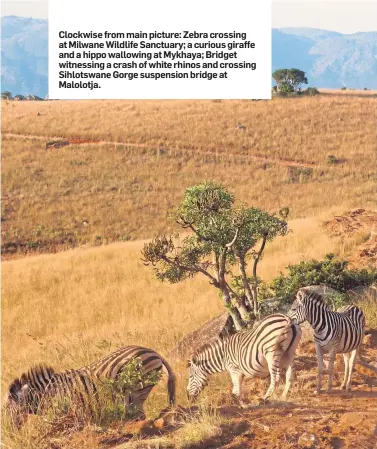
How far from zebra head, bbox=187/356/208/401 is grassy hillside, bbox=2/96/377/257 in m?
28.2

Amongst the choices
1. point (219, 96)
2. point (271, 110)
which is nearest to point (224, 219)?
point (271, 110)

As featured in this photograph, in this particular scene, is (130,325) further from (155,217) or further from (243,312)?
(155,217)

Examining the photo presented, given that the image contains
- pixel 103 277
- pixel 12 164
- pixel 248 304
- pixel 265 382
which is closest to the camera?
pixel 265 382

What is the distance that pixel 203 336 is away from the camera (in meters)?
13.2

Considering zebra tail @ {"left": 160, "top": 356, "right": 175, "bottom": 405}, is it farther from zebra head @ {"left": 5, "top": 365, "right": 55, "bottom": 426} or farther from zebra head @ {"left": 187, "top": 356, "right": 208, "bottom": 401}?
zebra head @ {"left": 5, "top": 365, "right": 55, "bottom": 426}

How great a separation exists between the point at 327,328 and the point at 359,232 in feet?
46.9

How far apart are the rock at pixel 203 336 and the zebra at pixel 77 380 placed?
14.2 feet

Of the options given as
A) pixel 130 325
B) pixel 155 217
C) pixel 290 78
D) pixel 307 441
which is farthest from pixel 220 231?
pixel 290 78

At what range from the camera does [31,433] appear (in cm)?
718

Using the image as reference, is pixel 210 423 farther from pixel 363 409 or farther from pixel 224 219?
pixel 224 219

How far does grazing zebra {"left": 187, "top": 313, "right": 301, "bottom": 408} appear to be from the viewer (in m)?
8.24

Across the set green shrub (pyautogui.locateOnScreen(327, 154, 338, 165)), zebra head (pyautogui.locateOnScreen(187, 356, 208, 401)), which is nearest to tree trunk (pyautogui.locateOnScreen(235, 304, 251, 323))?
zebra head (pyautogui.locateOnScreen(187, 356, 208, 401))

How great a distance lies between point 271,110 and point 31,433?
6745 cm

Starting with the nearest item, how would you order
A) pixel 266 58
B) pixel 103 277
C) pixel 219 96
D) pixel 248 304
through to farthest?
pixel 248 304 → pixel 266 58 → pixel 103 277 → pixel 219 96
